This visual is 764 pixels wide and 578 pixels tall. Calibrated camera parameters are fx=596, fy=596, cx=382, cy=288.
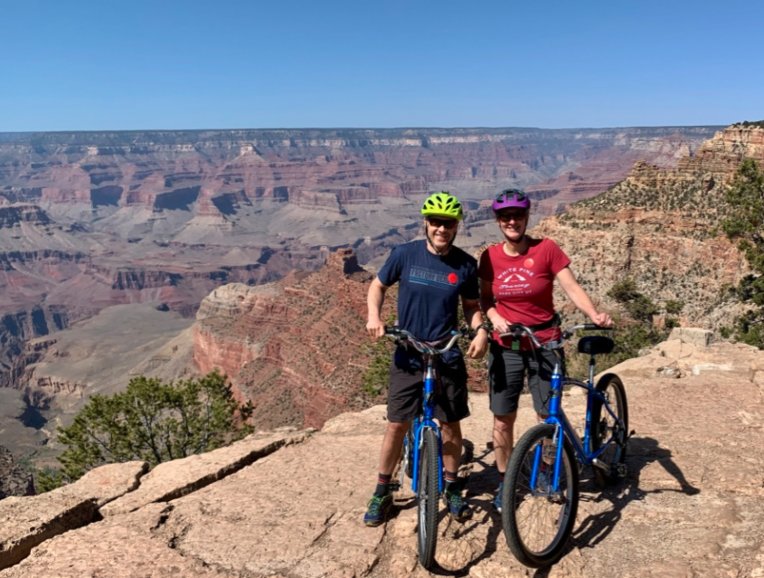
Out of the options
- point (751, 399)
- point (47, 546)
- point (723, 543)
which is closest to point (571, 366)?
point (751, 399)

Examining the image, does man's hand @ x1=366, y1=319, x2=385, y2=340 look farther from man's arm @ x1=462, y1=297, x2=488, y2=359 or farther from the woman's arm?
the woman's arm

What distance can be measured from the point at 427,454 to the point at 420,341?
0.97m

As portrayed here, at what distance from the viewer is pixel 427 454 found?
5105mm

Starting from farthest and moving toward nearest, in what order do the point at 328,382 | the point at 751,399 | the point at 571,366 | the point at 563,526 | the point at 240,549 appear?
the point at 328,382, the point at 571,366, the point at 751,399, the point at 240,549, the point at 563,526

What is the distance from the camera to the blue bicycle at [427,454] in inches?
191

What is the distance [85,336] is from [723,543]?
5767 inches

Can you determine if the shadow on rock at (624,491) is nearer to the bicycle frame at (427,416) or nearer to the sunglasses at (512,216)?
the bicycle frame at (427,416)

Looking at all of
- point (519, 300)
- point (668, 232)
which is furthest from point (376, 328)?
point (668, 232)

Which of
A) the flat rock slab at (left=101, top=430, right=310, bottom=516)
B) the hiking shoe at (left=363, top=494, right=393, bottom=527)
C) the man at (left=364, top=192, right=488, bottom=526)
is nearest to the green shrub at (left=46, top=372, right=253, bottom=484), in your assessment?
the flat rock slab at (left=101, top=430, right=310, bottom=516)

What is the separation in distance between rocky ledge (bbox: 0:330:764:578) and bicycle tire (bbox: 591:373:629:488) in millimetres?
178

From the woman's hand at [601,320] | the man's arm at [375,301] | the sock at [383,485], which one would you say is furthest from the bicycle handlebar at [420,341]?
the sock at [383,485]

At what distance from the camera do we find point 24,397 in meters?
102

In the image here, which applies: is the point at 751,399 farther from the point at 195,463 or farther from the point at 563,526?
the point at 195,463

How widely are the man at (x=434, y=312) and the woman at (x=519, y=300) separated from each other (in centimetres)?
27
